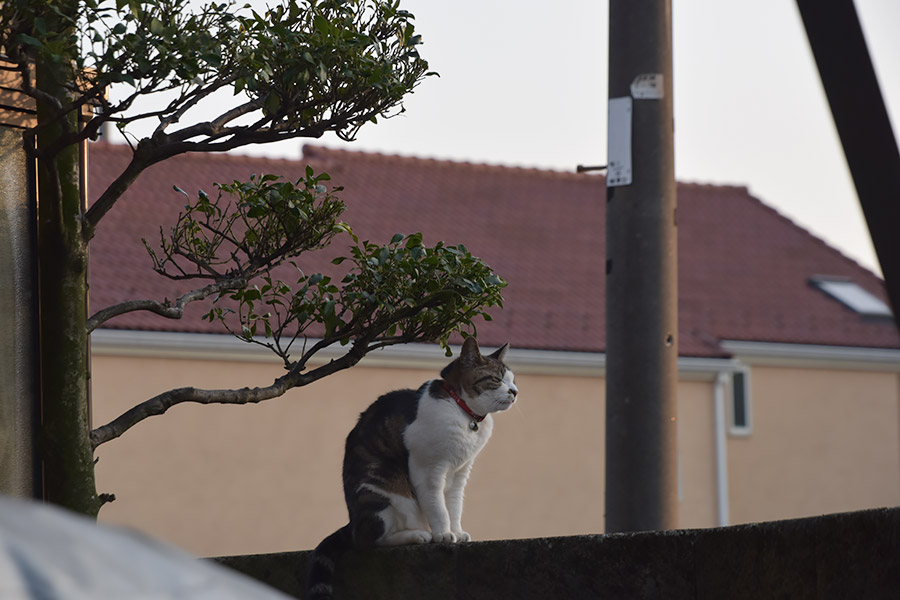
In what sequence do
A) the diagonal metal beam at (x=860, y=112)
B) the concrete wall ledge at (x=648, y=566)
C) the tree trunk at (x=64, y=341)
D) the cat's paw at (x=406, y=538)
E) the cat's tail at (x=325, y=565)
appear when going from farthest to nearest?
the cat's paw at (x=406, y=538) → the cat's tail at (x=325, y=565) → the tree trunk at (x=64, y=341) → the concrete wall ledge at (x=648, y=566) → the diagonal metal beam at (x=860, y=112)

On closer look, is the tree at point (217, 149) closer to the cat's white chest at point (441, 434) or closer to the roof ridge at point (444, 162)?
the cat's white chest at point (441, 434)

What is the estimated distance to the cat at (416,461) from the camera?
3.97 m

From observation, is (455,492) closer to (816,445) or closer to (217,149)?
(217,149)

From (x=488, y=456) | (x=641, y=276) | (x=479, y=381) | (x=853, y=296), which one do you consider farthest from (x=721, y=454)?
(x=479, y=381)

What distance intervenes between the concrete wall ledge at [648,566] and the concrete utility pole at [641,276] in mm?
828

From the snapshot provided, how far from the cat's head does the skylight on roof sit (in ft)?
49.9

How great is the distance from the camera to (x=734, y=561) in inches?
115

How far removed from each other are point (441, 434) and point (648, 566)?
107 cm

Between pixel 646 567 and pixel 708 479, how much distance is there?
14047 mm

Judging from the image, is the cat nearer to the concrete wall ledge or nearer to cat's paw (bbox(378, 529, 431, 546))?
cat's paw (bbox(378, 529, 431, 546))

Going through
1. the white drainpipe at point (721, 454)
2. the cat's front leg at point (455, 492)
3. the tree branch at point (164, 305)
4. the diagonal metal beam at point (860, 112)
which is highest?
the diagonal metal beam at point (860, 112)

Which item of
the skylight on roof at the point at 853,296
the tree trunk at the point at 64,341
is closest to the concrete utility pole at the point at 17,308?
the tree trunk at the point at 64,341

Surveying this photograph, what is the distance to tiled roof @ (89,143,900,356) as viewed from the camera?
1598 centimetres

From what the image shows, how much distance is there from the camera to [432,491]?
13.3 feet
